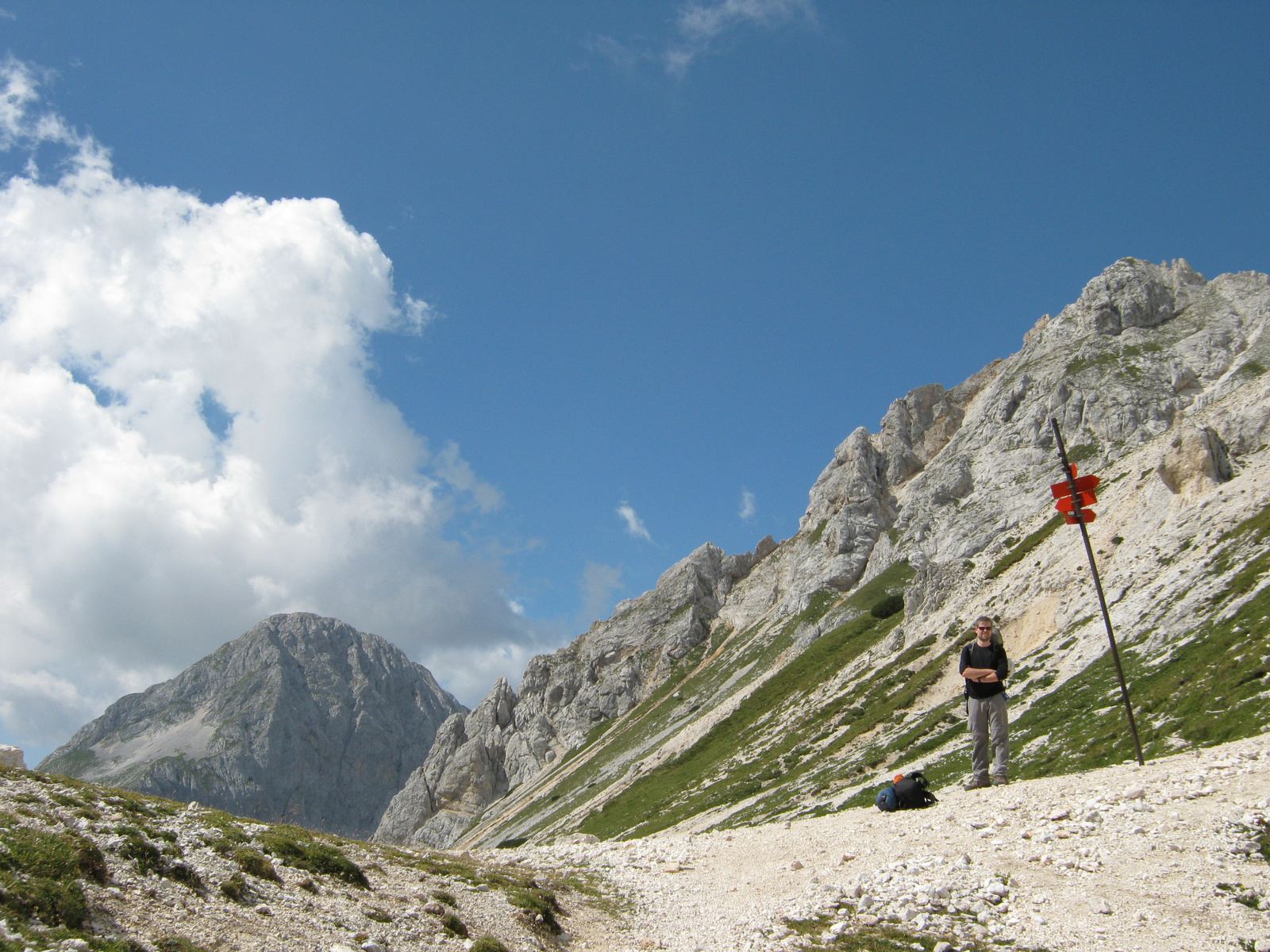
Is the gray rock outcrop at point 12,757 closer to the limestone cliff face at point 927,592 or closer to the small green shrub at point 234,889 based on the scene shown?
the small green shrub at point 234,889

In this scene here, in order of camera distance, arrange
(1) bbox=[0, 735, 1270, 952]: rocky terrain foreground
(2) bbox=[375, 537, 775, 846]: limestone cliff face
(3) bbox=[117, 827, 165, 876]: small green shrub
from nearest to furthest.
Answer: (1) bbox=[0, 735, 1270, 952]: rocky terrain foreground
(3) bbox=[117, 827, 165, 876]: small green shrub
(2) bbox=[375, 537, 775, 846]: limestone cliff face

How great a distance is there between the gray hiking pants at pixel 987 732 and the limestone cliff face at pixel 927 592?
5689mm

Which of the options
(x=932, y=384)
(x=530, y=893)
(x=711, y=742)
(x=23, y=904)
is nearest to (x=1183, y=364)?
(x=932, y=384)

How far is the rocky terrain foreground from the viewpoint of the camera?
1165cm

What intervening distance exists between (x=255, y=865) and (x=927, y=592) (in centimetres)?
6898

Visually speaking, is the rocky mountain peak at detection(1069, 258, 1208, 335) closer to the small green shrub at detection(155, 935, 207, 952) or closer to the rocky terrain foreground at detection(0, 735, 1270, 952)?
the rocky terrain foreground at detection(0, 735, 1270, 952)

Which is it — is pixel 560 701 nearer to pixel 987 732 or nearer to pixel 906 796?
pixel 906 796

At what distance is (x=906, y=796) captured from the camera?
21.9 metres

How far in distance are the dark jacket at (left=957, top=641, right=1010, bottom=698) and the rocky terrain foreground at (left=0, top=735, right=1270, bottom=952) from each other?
275cm

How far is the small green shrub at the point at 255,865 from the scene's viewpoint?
14.4 meters

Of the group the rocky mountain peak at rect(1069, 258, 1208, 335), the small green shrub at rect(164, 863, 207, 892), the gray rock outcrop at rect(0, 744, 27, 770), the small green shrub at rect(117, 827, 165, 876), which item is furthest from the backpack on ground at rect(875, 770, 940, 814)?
the rocky mountain peak at rect(1069, 258, 1208, 335)

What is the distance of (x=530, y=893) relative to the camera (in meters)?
17.4

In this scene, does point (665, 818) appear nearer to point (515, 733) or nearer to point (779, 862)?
point (779, 862)

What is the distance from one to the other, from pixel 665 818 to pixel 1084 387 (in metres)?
86.6
